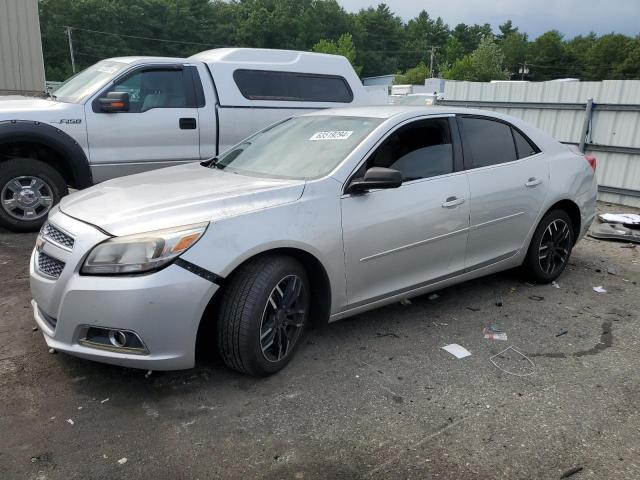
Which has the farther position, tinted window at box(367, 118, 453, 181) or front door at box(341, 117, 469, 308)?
tinted window at box(367, 118, 453, 181)

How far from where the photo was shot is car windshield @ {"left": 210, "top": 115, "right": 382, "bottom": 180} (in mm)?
3748

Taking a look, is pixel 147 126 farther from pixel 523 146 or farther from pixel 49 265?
pixel 523 146

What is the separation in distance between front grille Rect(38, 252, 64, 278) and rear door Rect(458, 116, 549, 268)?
287 cm

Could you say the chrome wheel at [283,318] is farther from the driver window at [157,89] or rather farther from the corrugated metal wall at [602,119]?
the corrugated metal wall at [602,119]

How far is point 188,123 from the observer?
6727 millimetres

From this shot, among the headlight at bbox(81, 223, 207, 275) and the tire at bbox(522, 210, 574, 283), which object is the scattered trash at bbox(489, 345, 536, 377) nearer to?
the tire at bbox(522, 210, 574, 283)

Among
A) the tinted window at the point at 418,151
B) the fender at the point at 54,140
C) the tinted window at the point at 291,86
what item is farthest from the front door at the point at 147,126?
the tinted window at the point at 418,151

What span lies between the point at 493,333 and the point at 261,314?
1920mm

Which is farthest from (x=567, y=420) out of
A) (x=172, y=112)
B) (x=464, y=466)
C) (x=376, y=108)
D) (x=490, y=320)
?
(x=172, y=112)

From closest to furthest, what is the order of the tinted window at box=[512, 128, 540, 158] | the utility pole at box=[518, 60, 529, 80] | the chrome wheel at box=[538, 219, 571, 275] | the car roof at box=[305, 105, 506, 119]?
1. the car roof at box=[305, 105, 506, 119]
2. the tinted window at box=[512, 128, 540, 158]
3. the chrome wheel at box=[538, 219, 571, 275]
4. the utility pole at box=[518, 60, 529, 80]

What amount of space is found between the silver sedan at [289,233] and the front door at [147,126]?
2.45 meters

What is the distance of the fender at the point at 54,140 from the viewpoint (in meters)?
5.86

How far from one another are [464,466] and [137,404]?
175 cm

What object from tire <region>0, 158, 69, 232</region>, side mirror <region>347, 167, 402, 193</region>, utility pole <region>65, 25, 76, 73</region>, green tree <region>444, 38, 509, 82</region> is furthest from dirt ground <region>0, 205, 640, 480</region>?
green tree <region>444, 38, 509, 82</region>
